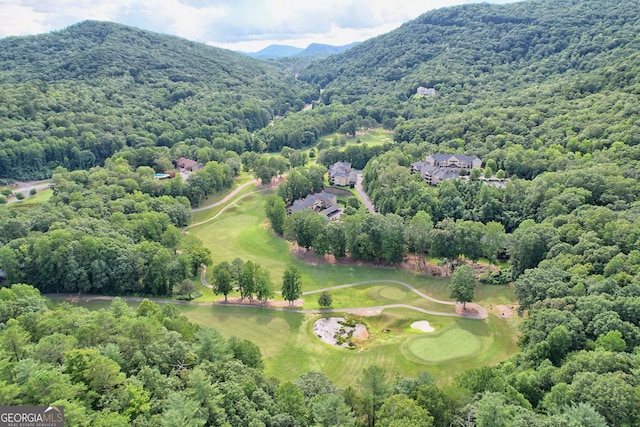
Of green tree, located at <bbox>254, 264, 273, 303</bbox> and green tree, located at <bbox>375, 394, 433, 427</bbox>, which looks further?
green tree, located at <bbox>254, 264, 273, 303</bbox>

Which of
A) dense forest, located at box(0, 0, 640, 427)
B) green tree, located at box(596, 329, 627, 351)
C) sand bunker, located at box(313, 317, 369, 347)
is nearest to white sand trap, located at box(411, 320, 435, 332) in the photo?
sand bunker, located at box(313, 317, 369, 347)

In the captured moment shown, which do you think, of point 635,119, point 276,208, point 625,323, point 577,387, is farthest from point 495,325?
point 635,119

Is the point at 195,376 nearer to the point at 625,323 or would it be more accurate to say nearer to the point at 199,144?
the point at 625,323

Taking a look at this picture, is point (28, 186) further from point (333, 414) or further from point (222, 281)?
point (333, 414)

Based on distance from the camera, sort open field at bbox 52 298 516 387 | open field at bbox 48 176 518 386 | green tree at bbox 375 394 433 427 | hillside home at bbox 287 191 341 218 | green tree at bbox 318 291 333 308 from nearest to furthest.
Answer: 1. green tree at bbox 375 394 433 427
2. open field at bbox 52 298 516 387
3. open field at bbox 48 176 518 386
4. green tree at bbox 318 291 333 308
5. hillside home at bbox 287 191 341 218

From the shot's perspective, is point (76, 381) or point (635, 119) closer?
point (76, 381)

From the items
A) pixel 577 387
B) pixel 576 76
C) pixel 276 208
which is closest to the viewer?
pixel 577 387

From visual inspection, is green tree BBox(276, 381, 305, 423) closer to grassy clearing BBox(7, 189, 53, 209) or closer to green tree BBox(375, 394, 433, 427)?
green tree BBox(375, 394, 433, 427)

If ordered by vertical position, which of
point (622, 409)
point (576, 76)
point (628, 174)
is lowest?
point (622, 409)
